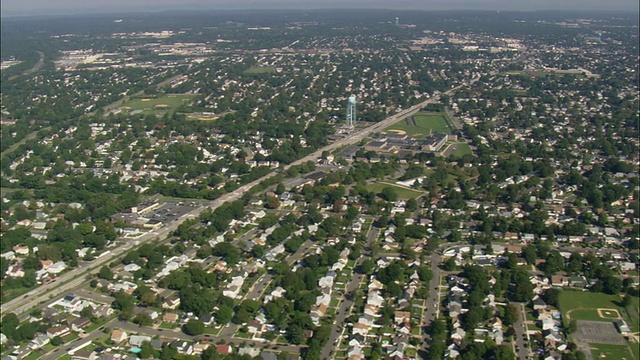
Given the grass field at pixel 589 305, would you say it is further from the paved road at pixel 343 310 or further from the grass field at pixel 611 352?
the paved road at pixel 343 310

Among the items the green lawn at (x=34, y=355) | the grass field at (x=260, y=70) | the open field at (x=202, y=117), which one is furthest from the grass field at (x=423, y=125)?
the green lawn at (x=34, y=355)

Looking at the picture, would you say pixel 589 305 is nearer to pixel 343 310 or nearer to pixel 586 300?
pixel 586 300

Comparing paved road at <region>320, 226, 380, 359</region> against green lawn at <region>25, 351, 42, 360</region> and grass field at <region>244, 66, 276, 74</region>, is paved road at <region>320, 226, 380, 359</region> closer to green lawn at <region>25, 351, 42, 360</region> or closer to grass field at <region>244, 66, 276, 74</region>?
green lawn at <region>25, 351, 42, 360</region>

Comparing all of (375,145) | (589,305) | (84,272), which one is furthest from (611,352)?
(375,145)

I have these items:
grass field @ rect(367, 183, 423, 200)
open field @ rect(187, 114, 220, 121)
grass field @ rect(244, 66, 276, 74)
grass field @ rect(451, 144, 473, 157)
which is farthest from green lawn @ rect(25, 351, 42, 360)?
grass field @ rect(244, 66, 276, 74)

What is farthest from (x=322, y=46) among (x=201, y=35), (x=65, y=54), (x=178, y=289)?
(x=178, y=289)

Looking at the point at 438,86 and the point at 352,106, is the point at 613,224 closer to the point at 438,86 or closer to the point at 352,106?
the point at 352,106
